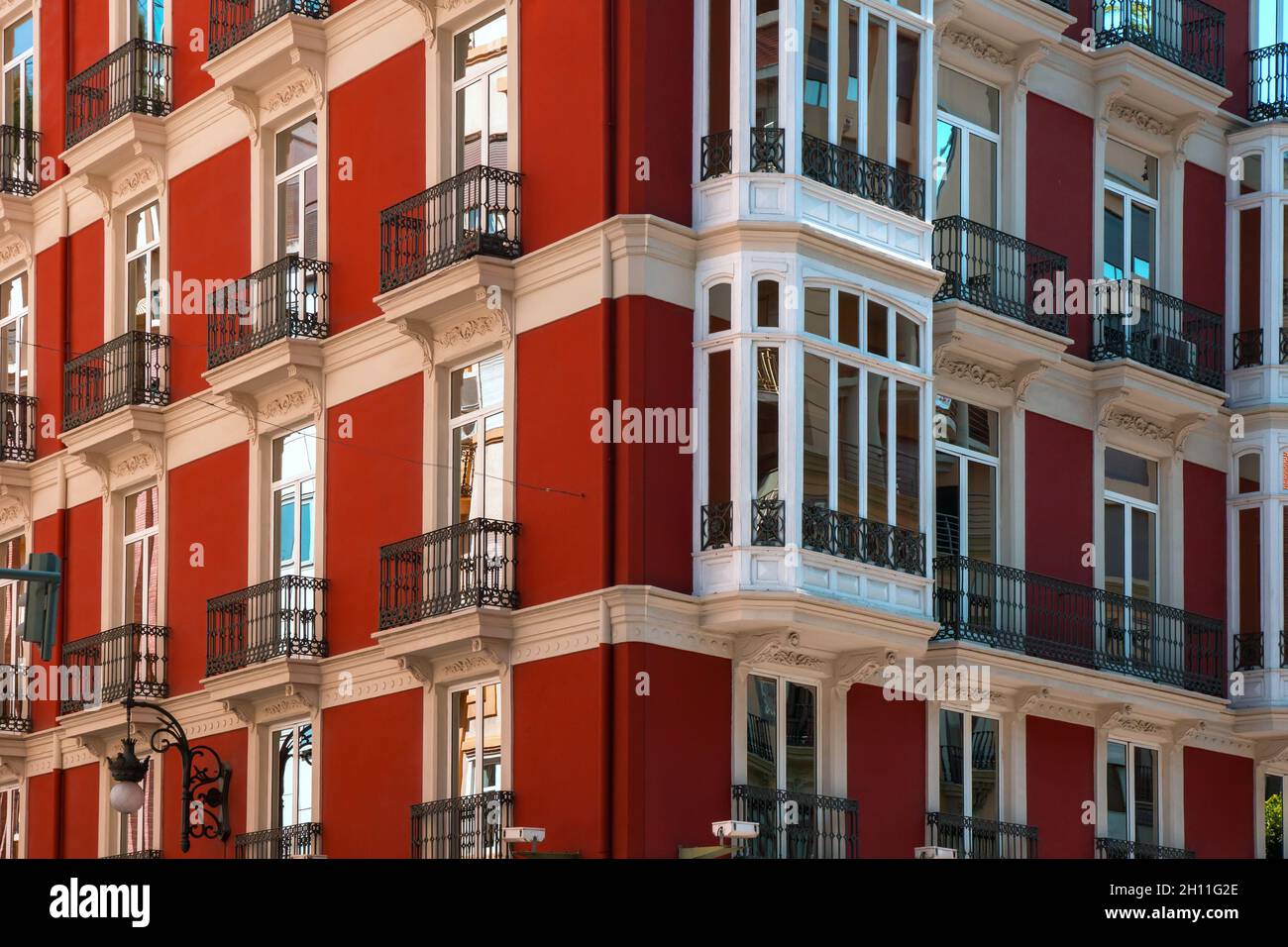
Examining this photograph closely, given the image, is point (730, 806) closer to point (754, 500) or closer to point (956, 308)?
point (754, 500)

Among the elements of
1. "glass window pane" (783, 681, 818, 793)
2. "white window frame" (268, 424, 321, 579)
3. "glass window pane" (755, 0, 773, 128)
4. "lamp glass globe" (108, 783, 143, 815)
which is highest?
"glass window pane" (755, 0, 773, 128)

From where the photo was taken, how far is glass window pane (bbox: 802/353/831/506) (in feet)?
90.0

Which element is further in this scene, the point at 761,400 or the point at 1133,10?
the point at 1133,10

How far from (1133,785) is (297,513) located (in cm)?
1167

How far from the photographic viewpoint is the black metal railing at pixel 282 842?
30.4m

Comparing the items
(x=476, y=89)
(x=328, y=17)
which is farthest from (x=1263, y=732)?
(x=328, y=17)

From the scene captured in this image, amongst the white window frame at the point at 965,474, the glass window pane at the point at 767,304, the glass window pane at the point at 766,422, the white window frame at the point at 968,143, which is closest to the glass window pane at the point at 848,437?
the glass window pane at the point at 766,422

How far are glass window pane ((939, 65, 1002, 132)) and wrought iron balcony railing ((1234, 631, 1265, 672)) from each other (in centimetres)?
788

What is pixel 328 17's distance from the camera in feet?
105

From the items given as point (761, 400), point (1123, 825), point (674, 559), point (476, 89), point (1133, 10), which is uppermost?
point (1133, 10)

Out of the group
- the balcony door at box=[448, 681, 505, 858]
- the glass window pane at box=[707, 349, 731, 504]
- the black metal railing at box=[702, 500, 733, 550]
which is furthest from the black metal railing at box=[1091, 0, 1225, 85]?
the balcony door at box=[448, 681, 505, 858]

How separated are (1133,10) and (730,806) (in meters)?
13.3

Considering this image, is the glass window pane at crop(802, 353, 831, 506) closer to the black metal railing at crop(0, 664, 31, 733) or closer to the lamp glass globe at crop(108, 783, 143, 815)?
the lamp glass globe at crop(108, 783, 143, 815)

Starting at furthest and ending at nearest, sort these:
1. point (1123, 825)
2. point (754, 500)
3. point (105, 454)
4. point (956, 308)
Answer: point (105, 454)
point (1123, 825)
point (956, 308)
point (754, 500)
